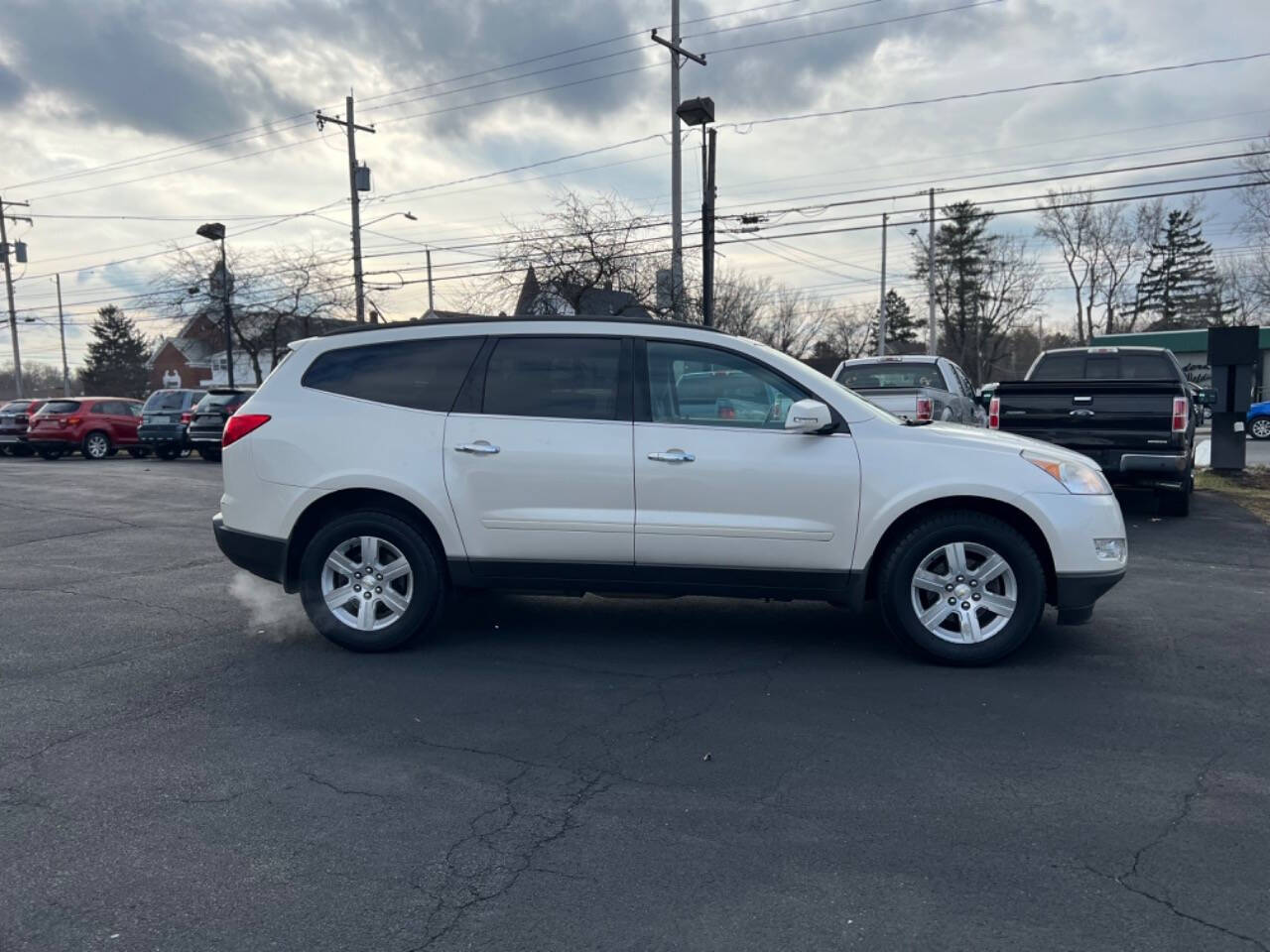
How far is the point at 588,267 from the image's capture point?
21.6 metres

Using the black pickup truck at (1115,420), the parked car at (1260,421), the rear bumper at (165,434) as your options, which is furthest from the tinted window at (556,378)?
the parked car at (1260,421)

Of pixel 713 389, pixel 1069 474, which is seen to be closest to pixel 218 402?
pixel 713 389

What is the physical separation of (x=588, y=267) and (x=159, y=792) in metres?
18.8

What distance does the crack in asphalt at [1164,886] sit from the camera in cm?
278

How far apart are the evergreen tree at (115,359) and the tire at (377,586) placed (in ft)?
257

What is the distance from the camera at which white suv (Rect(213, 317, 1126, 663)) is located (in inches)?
203

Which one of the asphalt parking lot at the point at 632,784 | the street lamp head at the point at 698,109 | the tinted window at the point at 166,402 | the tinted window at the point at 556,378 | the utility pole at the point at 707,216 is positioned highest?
the street lamp head at the point at 698,109

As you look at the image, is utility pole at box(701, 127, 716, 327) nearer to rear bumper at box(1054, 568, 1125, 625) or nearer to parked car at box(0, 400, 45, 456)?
rear bumper at box(1054, 568, 1125, 625)

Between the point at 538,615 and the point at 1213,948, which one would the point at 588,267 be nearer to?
the point at 538,615

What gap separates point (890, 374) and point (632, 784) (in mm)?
10223

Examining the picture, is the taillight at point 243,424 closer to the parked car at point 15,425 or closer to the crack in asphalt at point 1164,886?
the crack in asphalt at point 1164,886

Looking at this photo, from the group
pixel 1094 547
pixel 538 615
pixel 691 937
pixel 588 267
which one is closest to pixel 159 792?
pixel 691 937

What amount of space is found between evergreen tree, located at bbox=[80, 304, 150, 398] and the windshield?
74.1 metres

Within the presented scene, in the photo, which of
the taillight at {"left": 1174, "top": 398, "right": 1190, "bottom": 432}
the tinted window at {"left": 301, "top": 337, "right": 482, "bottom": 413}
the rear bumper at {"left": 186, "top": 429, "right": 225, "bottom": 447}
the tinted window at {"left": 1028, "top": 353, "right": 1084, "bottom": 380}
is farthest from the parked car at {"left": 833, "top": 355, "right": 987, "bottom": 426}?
the rear bumper at {"left": 186, "top": 429, "right": 225, "bottom": 447}
